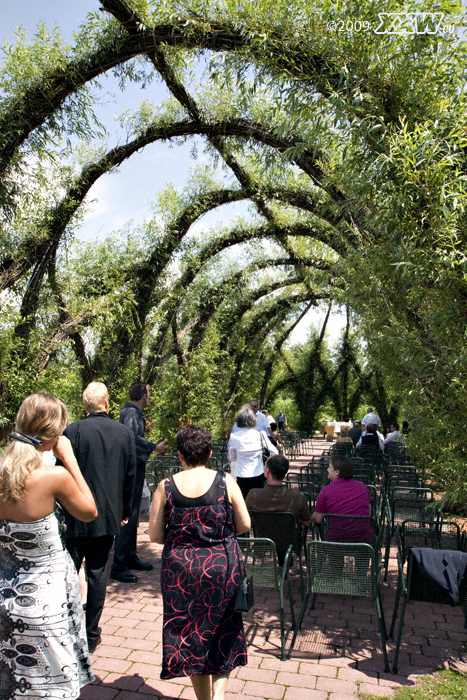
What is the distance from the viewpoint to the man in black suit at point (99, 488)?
3.03 meters

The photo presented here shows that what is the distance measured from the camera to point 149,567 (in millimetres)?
4652

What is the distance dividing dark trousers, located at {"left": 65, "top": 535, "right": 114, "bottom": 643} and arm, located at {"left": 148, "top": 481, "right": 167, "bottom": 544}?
981mm

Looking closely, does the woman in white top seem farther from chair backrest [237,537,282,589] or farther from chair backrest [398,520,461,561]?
chair backrest [237,537,282,589]

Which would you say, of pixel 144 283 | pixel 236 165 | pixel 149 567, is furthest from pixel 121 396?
pixel 149 567

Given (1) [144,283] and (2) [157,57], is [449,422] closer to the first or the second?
(2) [157,57]

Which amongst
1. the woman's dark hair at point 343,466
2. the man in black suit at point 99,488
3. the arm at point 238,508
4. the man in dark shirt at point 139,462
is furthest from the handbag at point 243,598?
the man in dark shirt at point 139,462

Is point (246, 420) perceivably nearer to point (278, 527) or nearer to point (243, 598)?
point (278, 527)

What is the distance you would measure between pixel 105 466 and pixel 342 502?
184 centimetres

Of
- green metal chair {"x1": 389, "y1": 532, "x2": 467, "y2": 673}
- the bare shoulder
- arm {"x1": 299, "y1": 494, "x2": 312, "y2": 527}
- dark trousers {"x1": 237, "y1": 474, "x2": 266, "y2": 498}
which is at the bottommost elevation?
green metal chair {"x1": 389, "y1": 532, "x2": 467, "y2": 673}

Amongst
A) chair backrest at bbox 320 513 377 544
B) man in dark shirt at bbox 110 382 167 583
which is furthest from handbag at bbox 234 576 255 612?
man in dark shirt at bbox 110 382 167 583

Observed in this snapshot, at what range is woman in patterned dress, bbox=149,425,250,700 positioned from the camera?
216cm

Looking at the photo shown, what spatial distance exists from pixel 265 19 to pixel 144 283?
5.68 m

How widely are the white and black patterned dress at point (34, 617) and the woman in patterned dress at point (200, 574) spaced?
0.41 m

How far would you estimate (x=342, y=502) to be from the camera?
3.93 m
